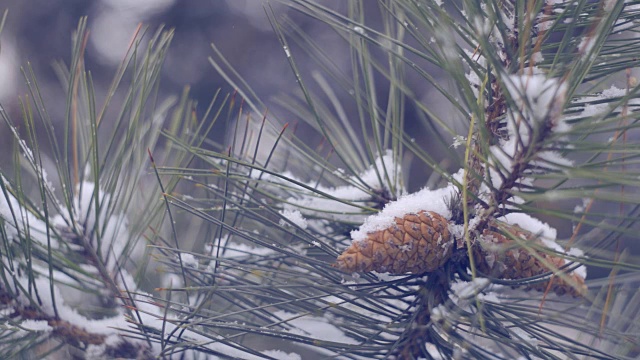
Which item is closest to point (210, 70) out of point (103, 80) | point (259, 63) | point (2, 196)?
point (259, 63)

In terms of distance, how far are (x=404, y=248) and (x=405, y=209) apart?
0.11ft

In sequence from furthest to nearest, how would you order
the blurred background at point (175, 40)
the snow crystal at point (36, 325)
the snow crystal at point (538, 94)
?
1. the blurred background at point (175, 40)
2. the snow crystal at point (36, 325)
3. the snow crystal at point (538, 94)

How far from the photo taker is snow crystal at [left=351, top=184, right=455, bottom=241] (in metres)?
0.36

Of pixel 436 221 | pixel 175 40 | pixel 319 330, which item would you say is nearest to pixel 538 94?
pixel 436 221

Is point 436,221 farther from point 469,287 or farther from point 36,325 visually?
point 36,325

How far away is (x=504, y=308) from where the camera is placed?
1.25 feet

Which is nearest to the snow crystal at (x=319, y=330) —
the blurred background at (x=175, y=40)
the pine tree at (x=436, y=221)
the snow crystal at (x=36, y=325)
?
the pine tree at (x=436, y=221)

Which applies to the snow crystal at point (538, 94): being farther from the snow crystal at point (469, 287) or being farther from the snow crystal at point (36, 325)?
the snow crystal at point (36, 325)

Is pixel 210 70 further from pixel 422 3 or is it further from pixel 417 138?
pixel 422 3

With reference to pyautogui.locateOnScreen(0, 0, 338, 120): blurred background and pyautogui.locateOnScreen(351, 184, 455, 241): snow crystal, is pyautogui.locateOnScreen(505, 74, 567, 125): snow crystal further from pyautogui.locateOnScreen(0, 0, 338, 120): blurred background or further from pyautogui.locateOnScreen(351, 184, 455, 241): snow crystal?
pyautogui.locateOnScreen(0, 0, 338, 120): blurred background

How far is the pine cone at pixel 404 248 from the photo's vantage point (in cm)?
35

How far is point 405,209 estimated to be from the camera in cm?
38

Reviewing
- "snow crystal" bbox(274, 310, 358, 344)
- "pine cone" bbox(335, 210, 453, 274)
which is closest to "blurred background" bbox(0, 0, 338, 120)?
"snow crystal" bbox(274, 310, 358, 344)

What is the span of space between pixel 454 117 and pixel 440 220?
0.22 meters
